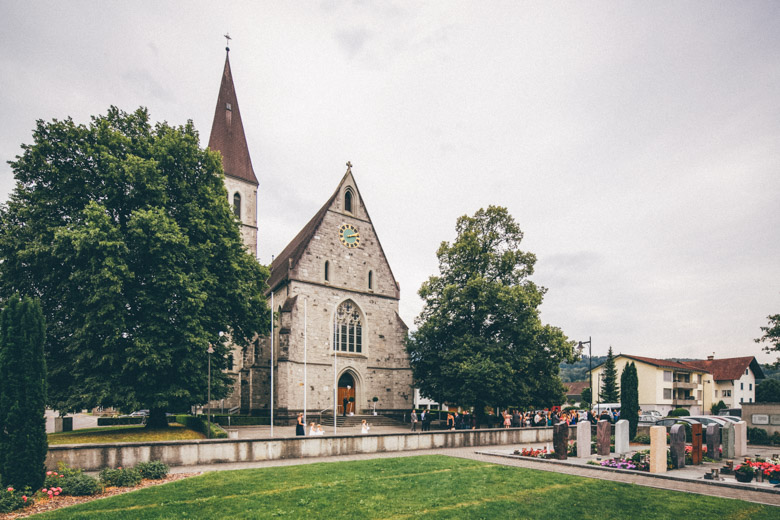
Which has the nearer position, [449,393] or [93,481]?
[93,481]

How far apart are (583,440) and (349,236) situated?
2490 centimetres

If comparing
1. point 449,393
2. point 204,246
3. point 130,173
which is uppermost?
point 130,173

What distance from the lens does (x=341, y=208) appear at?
128 ft

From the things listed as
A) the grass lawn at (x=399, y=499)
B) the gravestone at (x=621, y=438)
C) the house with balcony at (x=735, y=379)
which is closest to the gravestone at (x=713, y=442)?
the gravestone at (x=621, y=438)

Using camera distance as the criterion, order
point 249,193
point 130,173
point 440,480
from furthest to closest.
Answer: point 249,193 → point 130,173 → point 440,480

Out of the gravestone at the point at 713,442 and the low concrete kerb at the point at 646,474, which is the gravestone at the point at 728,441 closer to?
the gravestone at the point at 713,442

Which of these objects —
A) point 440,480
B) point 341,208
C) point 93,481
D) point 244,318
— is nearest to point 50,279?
point 244,318

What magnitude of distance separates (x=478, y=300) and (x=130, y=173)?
890 inches

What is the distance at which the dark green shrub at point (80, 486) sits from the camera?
10914 millimetres

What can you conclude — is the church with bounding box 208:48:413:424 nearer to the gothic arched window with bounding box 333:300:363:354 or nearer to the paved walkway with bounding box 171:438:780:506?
the gothic arched window with bounding box 333:300:363:354

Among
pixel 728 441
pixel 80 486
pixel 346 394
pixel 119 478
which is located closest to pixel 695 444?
pixel 728 441

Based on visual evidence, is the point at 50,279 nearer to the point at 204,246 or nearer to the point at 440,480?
the point at 204,246

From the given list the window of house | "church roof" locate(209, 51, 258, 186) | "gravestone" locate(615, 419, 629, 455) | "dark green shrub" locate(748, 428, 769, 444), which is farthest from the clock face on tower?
"dark green shrub" locate(748, 428, 769, 444)

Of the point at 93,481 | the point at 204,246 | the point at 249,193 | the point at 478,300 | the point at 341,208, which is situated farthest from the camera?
the point at 249,193
